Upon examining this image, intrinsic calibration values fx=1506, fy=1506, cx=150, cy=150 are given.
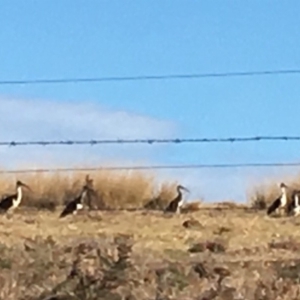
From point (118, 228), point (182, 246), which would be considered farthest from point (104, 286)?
point (118, 228)

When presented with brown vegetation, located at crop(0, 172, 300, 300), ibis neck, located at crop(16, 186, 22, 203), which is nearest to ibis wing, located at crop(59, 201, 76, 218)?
brown vegetation, located at crop(0, 172, 300, 300)

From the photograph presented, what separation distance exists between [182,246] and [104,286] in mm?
7951

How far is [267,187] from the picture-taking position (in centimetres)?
3597

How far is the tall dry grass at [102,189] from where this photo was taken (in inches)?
1358

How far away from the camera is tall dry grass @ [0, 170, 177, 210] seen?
3450cm

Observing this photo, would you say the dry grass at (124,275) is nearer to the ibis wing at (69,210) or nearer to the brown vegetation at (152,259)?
the brown vegetation at (152,259)

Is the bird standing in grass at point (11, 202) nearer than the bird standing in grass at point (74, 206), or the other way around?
the bird standing in grass at point (74, 206)

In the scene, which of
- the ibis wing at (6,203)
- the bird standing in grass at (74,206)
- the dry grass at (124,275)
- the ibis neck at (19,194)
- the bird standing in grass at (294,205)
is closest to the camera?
the dry grass at (124,275)

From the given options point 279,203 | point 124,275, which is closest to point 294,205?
point 279,203

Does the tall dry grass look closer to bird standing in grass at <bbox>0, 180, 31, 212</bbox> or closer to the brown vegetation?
bird standing in grass at <bbox>0, 180, 31, 212</bbox>

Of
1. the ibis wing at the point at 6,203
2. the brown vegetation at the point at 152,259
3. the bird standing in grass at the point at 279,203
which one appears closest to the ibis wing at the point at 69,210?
the brown vegetation at the point at 152,259

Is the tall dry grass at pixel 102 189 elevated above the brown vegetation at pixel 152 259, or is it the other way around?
the tall dry grass at pixel 102 189

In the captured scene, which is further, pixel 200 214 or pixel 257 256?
pixel 200 214

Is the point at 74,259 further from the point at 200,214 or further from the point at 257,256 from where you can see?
the point at 200,214
